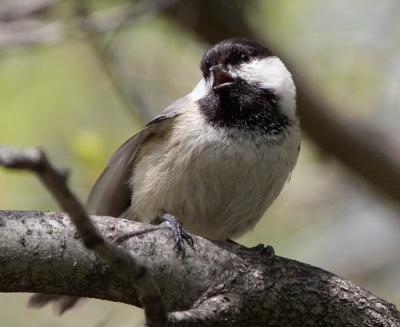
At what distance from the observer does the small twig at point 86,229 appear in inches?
54.6

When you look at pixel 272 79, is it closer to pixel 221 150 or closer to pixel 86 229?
pixel 221 150

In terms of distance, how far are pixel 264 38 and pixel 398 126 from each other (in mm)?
1426

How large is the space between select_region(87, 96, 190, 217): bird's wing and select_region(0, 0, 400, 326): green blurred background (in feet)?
3.69

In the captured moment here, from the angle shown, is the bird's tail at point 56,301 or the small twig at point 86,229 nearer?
the small twig at point 86,229

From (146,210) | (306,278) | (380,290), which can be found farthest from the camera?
(380,290)

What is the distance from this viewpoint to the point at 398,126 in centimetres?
515

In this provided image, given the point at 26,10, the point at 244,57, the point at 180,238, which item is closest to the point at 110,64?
the point at 26,10

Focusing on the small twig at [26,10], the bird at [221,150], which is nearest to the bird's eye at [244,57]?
the bird at [221,150]

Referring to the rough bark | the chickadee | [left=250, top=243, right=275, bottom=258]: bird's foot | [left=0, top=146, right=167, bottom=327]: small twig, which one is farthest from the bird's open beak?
[left=0, top=146, right=167, bottom=327]: small twig

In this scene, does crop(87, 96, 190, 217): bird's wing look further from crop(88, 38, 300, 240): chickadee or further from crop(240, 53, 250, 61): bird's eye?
crop(240, 53, 250, 61): bird's eye

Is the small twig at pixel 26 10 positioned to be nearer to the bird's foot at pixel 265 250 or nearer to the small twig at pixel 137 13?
the small twig at pixel 137 13

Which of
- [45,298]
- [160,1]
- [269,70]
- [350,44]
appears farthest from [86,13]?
[350,44]

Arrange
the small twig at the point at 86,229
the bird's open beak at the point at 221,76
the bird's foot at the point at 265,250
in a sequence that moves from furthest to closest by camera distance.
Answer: the bird's open beak at the point at 221,76 < the bird's foot at the point at 265,250 < the small twig at the point at 86,229

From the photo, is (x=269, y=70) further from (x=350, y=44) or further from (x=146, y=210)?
(x=350, y=44)
